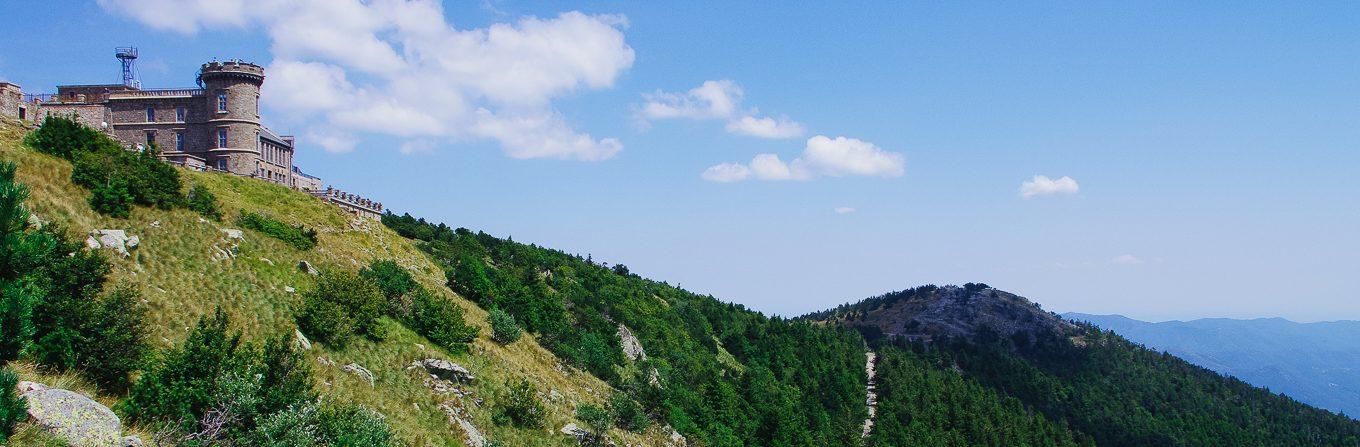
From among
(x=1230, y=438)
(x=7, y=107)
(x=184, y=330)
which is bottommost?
(x=1230, y=438)

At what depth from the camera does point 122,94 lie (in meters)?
60.2

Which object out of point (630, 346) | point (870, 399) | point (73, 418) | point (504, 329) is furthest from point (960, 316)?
point (73, 418)

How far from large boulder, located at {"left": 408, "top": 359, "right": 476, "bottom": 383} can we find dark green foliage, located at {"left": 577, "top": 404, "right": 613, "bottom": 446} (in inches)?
292

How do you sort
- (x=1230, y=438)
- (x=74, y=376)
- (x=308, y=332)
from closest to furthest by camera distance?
(x=74, y=376) < (x=308, y=332) < (x=1230, y=438)

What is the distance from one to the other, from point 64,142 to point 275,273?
1300 cm

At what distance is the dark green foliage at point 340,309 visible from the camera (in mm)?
36406

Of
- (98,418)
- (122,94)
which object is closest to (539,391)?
(98,418)

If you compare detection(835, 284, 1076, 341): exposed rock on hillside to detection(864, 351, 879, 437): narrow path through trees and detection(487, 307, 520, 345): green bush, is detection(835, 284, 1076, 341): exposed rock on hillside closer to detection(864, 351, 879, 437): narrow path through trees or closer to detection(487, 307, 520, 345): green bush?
detection(864, 351, 879, 437): narrow path through trees

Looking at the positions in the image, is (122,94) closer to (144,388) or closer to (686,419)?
(144,388)

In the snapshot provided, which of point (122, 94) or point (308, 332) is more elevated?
point (122, 94)

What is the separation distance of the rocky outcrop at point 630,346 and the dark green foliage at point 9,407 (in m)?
55.0

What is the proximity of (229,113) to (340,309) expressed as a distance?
29.7m

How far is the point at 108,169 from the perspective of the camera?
1486 inches

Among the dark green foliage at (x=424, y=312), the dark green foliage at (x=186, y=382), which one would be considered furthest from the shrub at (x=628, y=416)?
the dark green foliage at (x=186, y=382)
